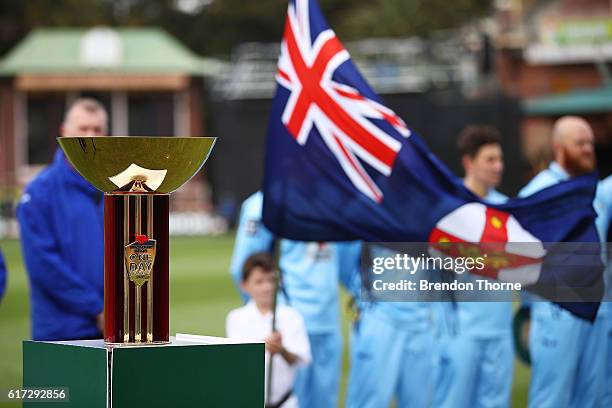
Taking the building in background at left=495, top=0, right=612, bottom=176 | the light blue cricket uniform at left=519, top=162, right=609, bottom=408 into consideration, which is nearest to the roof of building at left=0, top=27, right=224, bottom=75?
the building in background at left=495, top=0, right=612, bottom=176

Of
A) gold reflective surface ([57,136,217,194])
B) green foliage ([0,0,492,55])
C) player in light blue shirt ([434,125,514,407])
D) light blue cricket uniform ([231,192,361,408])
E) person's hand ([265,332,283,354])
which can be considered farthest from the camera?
green foliage ([0,0,492,55])

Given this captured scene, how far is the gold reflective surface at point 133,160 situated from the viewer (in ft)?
11.5

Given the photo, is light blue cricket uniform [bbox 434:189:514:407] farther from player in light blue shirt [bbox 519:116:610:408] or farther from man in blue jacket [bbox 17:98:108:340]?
man in blue jacket [bbox 17:98:108:340]

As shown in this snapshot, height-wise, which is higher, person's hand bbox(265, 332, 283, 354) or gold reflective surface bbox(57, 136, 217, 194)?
gold reflective surface bbox(57, 136, 217, 194)

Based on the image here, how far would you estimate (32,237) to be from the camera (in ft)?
20.2

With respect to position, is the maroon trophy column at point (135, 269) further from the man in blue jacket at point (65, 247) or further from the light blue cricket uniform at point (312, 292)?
the light blue cricket uniform at point (312, 292)

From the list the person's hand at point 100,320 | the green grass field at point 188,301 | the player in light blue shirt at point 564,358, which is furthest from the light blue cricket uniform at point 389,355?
the person's hand at point 100,320

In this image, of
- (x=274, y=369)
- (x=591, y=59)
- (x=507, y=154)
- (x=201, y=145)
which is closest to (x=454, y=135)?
(x=507, y=154)

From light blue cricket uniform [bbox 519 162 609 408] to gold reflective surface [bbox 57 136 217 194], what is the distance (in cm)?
230

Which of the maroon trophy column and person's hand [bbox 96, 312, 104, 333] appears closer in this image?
the maroon trophy column

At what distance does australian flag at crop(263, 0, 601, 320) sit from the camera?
575 centimetres

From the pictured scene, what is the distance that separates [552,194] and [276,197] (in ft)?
4.10

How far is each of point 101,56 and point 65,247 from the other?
33.5 meters

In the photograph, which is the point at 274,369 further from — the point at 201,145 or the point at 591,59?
the point at 591,59
